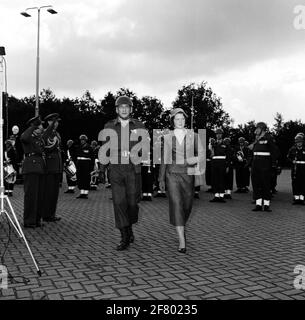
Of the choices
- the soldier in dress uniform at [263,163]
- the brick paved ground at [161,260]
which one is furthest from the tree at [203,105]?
the brick paved ground at [161,260]

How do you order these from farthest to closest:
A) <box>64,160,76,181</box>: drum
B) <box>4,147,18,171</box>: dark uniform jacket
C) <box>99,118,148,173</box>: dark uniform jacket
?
<box>64,160,76,181</box>: drum, <box>4,147,18,171</box>: dark uniform jacket, <box>99,118,148,173</box>: dark uniform jacket

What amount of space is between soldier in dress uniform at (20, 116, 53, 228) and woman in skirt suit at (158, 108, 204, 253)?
9.92 ft

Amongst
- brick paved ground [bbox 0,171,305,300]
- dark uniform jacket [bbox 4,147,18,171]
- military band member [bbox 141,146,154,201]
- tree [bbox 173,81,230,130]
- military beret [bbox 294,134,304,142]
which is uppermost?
tree [bbox 173,81,230,130]

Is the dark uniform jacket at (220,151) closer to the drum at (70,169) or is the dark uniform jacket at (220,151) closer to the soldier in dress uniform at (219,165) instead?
the soldier in dress uniform at (219,165)

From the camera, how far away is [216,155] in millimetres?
14656

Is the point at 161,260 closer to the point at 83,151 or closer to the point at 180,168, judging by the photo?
the point at 180,168

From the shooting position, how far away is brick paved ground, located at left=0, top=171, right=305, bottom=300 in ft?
15.6

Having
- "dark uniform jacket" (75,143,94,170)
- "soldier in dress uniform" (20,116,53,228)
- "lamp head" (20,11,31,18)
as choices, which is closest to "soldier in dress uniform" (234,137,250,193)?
"dark uniform jacket" (75,143,94,170)

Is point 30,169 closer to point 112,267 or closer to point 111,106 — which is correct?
point 112,267

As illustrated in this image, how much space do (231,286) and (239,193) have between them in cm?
1335

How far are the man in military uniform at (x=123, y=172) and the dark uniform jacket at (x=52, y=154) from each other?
2749 mm

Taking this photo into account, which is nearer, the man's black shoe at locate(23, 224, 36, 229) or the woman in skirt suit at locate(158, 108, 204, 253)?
the woman in skirt suit at locate(158, 108, 204, 253)

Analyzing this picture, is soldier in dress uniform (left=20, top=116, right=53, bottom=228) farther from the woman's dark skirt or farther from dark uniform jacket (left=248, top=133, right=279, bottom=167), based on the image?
dark uniform jacket (left=248, top=133, right=279, bottom=167)
